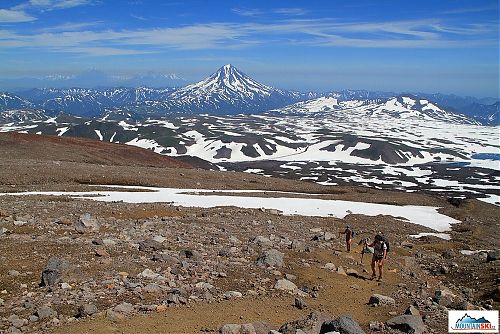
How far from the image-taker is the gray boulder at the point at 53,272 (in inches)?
503

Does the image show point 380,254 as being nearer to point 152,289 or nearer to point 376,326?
point 376,326

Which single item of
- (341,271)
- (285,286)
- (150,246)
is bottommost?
(341,271)

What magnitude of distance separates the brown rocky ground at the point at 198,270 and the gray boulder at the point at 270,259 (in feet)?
1.11

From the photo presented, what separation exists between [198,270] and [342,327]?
6045 mm

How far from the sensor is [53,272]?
1293cm

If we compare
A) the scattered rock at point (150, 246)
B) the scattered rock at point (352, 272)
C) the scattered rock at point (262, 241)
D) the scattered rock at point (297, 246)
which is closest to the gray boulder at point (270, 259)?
the scattered rock at point (262, 241)

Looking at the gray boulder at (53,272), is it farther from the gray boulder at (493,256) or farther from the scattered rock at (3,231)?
the gray boulder at (493,256)

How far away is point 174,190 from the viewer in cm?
4081

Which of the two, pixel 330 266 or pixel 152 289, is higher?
pixel 152 289

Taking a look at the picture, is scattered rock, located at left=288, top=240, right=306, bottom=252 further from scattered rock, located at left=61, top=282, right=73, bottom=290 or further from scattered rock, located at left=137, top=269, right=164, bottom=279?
scattered rock, located at left=61, top=282, right=73, bottom=290

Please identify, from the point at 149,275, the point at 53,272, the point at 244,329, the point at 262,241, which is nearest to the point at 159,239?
the point at 149,275

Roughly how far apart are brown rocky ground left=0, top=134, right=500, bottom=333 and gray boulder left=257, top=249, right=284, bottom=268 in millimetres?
339

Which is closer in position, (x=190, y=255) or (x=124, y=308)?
(x=124, y=308)

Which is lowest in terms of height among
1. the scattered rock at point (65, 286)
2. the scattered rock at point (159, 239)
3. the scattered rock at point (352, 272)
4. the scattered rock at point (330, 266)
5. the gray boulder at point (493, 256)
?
the gray boulder at point (493, 256)
